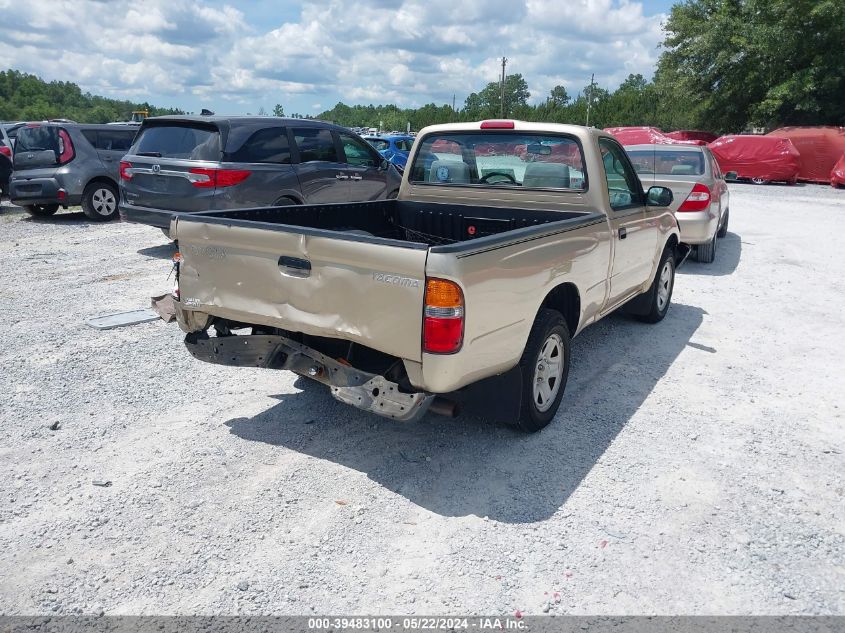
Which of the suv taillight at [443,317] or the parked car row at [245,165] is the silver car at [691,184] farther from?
the suv taillight at [443,317]

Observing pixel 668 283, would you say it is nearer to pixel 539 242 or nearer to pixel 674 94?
pixel 539 242

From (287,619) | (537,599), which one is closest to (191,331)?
(287,619)

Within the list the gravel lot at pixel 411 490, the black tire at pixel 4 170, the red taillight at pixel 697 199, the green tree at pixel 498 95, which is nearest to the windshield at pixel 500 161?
the gravel lot at pixel 411 490

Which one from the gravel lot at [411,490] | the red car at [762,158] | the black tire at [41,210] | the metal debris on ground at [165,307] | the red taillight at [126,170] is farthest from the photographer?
the red car at [762,158]

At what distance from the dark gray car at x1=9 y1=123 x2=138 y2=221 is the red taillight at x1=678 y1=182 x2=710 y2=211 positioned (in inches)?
388

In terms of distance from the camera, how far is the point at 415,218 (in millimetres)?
5684

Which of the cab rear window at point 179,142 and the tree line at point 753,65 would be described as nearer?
the cab rear window at point 179,142

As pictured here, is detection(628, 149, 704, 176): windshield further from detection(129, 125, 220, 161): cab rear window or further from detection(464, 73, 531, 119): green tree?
detection(464, 73, 531, 119): green tree

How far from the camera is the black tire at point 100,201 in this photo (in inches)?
479

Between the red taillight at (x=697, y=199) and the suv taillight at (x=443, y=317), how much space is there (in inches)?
275

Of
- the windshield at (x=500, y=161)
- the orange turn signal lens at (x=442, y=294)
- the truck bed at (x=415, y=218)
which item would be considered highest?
the windshield at (x=500, y=161)

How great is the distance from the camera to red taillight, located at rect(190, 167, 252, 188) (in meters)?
→ 8.12

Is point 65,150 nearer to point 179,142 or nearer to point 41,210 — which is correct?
point 41,210

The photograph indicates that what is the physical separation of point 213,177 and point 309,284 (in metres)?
5.22
